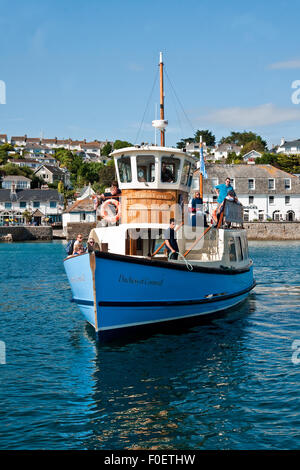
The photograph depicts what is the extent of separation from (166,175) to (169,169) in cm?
27

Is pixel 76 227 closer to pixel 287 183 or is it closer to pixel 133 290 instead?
pixel 287 183

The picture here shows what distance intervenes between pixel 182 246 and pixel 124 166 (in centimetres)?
369

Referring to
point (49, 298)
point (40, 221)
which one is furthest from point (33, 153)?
point (49, 298)

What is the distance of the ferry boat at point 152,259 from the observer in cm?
1380

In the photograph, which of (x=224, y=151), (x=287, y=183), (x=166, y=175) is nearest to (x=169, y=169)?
(x=166, y=175)

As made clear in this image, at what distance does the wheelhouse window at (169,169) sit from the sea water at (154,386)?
5.40 meters

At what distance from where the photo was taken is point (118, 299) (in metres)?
13.9

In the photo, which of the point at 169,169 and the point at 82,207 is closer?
the point at 169,169

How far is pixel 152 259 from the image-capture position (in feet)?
47.3

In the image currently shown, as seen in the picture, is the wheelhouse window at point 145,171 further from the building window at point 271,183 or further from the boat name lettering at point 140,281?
the building window at point 271,183

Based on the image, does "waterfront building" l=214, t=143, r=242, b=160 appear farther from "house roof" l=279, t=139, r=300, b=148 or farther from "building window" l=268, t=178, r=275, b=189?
"building window" l=268, t=178, r=275, b=189

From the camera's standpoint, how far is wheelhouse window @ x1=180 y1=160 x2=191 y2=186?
58.3 ft

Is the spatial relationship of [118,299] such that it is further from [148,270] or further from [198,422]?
[198,422]

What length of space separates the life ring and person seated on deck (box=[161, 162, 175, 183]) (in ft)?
6.49
